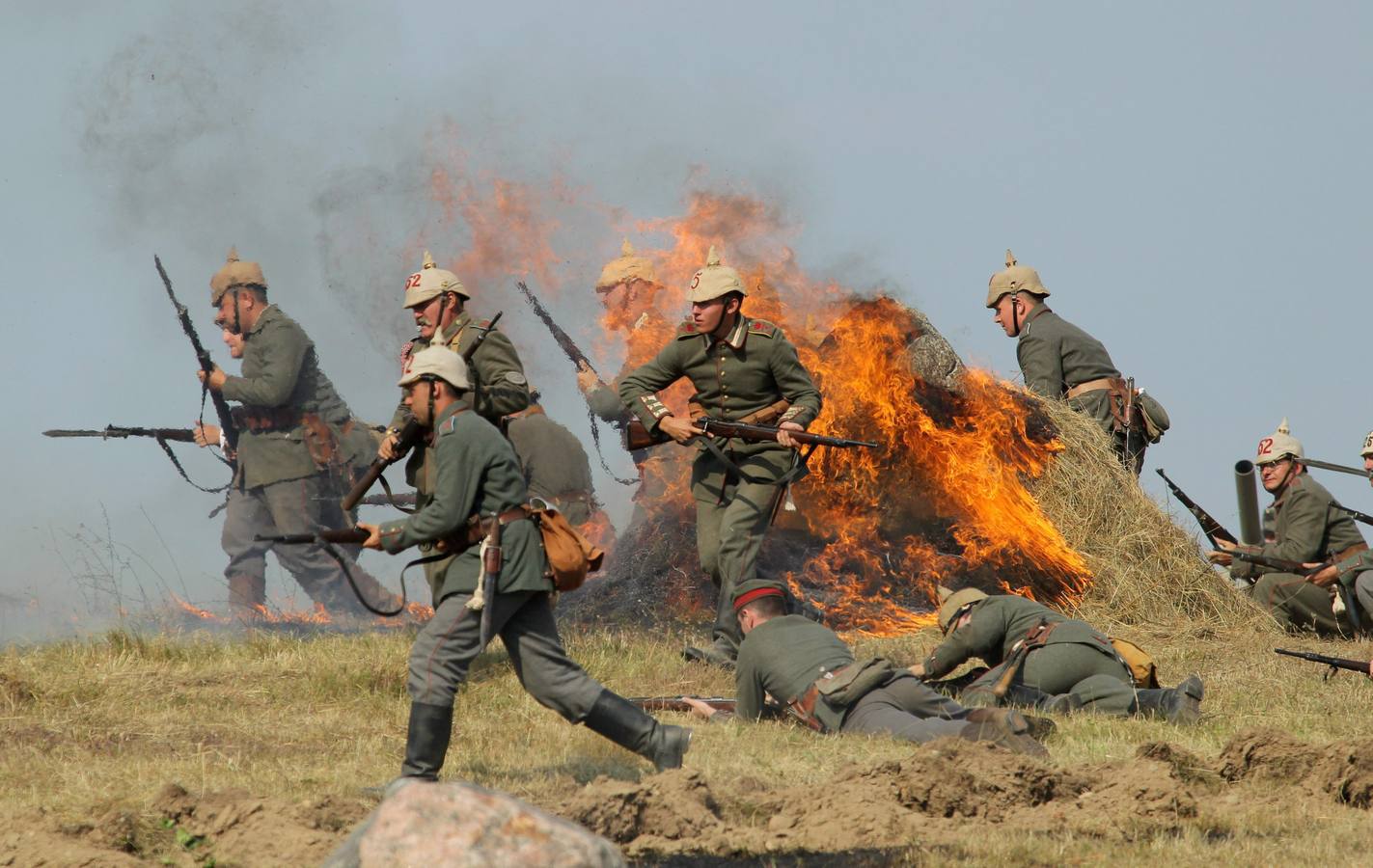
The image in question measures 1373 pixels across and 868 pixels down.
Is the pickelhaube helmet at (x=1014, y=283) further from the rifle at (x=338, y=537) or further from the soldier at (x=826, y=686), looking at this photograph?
the rifle at (x=338, y=537)

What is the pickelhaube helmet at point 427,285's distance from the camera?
947cm

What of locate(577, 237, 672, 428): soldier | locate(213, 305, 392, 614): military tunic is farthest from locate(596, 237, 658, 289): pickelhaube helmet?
locate(213, 305, 392, 614): military tunic

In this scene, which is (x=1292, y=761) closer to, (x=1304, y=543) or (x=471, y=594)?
(x=471, y=594)

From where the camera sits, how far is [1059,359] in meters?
14.1

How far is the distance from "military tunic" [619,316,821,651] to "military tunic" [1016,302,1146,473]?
13.9 ft

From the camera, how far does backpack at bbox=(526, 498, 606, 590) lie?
696cm

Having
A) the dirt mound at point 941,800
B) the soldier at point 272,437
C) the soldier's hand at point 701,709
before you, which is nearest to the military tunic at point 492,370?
the soldier's hand at point 701,709

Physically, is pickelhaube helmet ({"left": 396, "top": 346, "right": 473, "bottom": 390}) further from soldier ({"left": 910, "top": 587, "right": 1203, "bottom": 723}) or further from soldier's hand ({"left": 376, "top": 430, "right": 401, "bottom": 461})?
soldier ({"left": 910, "top": 587, "right": 1203, "bottom": 723})

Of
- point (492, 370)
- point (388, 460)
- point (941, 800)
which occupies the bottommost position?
point (941, 800)

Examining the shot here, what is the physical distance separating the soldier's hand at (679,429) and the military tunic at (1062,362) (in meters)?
4.88

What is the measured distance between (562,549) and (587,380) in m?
7.95

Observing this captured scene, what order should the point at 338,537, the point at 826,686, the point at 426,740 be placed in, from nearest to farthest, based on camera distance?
the point at 426,740
the point at 338,537
the point at 826,686

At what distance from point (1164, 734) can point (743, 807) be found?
2820 millimetres

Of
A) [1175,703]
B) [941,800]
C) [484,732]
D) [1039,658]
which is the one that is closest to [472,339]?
[484,732]
